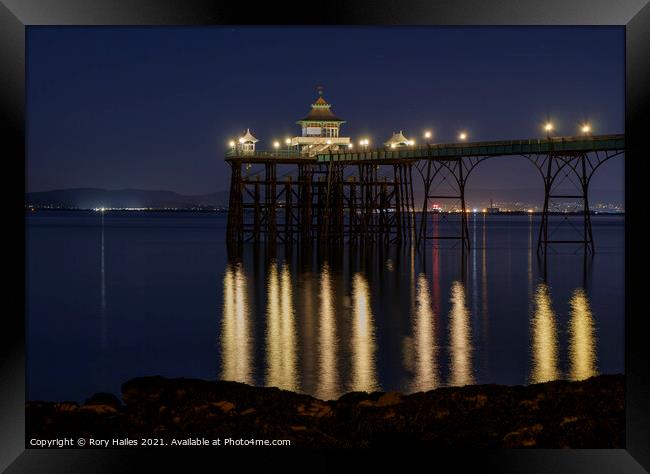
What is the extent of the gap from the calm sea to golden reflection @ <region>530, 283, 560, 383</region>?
0.06 metres

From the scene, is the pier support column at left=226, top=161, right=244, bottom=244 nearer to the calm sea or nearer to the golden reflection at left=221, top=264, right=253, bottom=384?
the calm sea

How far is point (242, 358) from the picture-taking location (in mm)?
21062

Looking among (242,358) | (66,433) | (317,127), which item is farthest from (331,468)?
(317,127)

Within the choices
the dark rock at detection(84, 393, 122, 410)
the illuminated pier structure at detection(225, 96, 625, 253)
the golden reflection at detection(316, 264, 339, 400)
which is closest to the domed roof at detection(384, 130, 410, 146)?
the illuminated pier structure at detection(225, 96, 625, 253)

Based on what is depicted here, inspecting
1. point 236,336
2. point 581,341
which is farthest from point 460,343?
point 236,336

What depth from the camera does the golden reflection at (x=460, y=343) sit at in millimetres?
18719

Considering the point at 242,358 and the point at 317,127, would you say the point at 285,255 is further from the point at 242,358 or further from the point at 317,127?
the point at 242,358

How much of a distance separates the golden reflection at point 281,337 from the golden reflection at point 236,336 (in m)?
0.52

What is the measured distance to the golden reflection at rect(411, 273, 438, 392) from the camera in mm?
18227

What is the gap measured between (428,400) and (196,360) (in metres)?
8.83

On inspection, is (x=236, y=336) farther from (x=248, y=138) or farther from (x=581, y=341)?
(x=248, y=138)

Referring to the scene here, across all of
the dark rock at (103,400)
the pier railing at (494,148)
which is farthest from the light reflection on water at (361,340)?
the pier railing at (494,148)

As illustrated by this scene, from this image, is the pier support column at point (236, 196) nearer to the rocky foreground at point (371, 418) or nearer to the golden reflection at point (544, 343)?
the golden reflection at point (544, 343)

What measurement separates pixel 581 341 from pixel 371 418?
39.6 feet
